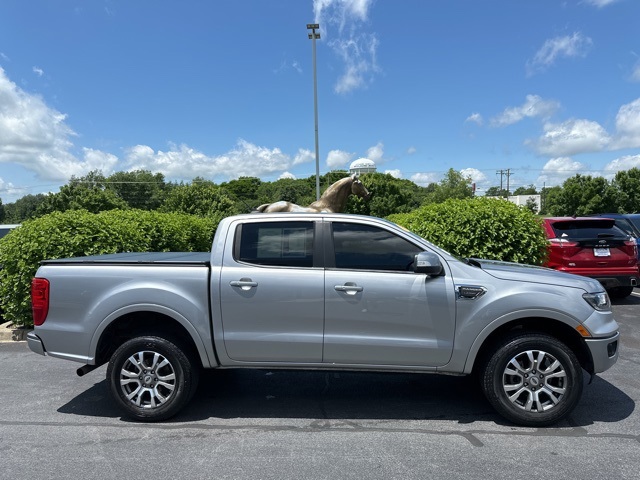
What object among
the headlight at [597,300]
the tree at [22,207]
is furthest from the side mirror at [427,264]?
the tree at [22,207]

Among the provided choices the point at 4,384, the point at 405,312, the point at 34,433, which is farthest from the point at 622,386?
the point at 4,384

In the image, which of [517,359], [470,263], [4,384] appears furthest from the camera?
[4,384]

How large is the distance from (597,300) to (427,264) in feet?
5.11

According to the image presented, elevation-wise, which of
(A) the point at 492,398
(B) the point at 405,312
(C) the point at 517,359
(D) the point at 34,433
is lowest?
(D) the point at 34,433

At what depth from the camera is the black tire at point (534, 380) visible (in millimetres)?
3986

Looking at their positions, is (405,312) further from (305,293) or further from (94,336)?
(94,336)

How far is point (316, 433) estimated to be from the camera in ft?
13.1

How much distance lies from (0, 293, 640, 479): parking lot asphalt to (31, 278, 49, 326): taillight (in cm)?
96

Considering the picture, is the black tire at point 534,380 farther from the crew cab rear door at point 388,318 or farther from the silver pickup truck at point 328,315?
the crew cab rear door at point 388,318

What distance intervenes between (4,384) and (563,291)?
19.5 feet

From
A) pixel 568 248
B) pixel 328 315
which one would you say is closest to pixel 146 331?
pixel 328 315

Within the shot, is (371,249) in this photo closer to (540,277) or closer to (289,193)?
(540,277)

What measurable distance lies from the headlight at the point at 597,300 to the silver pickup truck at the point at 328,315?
12 millimetres

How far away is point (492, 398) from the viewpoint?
4.05m
